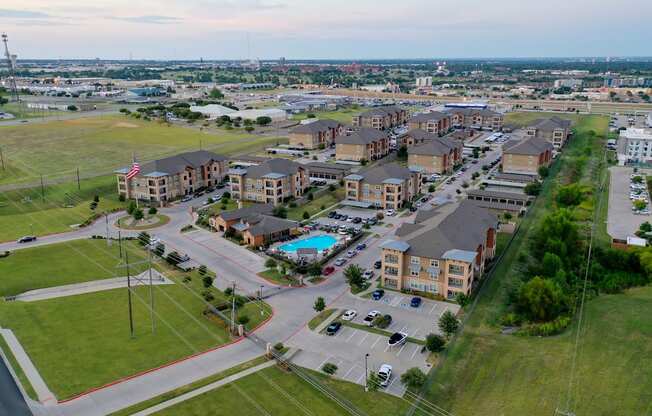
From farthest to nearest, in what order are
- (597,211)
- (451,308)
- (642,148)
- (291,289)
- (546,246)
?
(642,148)
(597,211)
(546,246)
(291,289)
(451,308)

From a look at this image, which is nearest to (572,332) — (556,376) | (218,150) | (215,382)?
(556,376)

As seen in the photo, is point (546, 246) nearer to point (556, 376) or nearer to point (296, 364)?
point (556, 376)

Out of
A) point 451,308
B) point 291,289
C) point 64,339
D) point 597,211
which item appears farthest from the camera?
point 597,211

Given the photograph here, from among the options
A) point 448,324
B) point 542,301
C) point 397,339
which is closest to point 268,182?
point 397,339

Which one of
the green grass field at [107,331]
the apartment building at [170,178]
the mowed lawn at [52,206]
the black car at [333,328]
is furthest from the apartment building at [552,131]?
the green grass field at [107,331]

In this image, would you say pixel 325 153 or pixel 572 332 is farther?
pixel 325 153

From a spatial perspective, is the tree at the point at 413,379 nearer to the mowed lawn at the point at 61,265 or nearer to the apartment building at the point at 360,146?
the mowed lawn at the point at 61,265

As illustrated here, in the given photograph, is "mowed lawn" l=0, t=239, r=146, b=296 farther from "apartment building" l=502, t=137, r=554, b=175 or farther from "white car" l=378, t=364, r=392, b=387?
"apartment building" l=502, t=137, r=554, b=175
